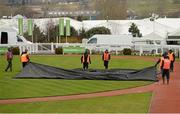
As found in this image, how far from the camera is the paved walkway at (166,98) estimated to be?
50.4 feet

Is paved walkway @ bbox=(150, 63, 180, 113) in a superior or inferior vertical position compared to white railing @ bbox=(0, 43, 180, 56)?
inferior

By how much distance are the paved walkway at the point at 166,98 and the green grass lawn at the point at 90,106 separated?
0.34 metres

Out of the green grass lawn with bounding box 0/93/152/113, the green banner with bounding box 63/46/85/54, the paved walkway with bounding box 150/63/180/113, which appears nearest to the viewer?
the green grass lawn with bounding box 0/93/152/113

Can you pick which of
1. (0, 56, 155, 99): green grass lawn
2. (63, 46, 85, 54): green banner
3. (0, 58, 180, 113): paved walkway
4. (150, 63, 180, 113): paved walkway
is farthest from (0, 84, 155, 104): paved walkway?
(63, 46, 85, 54): green banner

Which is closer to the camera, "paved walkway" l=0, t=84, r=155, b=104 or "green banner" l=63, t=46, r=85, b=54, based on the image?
"paved walkway" l=0, t=84, r=155, b=104

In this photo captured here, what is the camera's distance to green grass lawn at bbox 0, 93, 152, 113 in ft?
A: 49.4

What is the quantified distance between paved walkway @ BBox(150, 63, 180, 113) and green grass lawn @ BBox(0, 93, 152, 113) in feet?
1.12

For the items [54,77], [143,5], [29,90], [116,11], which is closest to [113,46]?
[54,77]

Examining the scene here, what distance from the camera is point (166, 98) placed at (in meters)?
17.9

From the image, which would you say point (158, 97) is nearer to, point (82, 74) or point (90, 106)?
point (90, 106)

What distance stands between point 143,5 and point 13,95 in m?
148

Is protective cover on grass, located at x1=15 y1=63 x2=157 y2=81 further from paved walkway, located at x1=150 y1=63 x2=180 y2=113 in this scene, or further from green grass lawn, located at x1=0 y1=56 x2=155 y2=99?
paved walkway, located at x1=150 y1=63 x2=180 y2=113

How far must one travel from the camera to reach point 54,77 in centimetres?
2427

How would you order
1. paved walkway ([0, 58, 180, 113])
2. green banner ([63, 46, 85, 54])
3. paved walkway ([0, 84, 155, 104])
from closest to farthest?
paved walkway ([0, 58, 180, 113]), paved walkway ([0, 84, 155, 104]), green banner ([63, 46, 85, 54])
